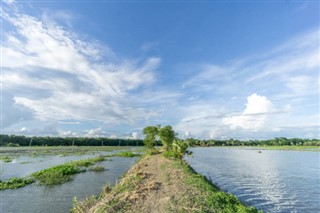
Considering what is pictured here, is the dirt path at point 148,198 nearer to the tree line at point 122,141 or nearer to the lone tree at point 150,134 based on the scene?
the tree line at point 122,141

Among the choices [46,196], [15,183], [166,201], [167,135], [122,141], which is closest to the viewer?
[166,201]

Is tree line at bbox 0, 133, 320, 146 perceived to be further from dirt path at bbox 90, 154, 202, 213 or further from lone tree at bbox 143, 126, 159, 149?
dirt path at bbox 90, 154, 202, 213

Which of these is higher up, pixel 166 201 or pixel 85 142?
pixel 85 142

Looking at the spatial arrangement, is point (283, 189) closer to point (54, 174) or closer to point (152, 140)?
point (54, 174)

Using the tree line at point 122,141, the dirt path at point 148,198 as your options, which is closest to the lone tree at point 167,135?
the tree line at point 122,141

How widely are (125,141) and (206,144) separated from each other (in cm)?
7313

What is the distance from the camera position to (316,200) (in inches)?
726

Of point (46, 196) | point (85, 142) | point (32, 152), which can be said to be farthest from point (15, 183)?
point (85, 142)

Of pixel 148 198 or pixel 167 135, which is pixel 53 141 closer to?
pixel 167 135

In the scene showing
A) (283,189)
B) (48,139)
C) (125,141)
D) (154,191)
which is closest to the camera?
(154,191)

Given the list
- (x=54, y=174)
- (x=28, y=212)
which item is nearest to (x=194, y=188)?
(x=28, y=212)

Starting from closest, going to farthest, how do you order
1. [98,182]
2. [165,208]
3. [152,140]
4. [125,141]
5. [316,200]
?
[165,208]
[316,200]
[98,182]
[152,140]
[125,141]

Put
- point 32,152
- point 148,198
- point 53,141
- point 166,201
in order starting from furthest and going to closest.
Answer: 1. point 53,141
2. point 32,152
3. point 148,198
4. point 166,201

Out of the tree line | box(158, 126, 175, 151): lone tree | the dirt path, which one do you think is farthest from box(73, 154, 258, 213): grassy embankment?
box(158, 126, 175, 151): lone tree
